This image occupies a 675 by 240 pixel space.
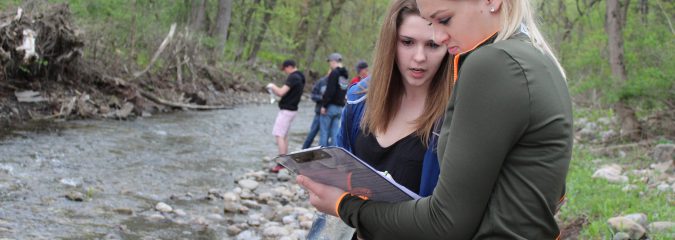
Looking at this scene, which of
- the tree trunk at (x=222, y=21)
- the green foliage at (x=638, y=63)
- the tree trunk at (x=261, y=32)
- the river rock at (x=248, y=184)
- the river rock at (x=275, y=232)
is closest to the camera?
the river rock at (x=275, y=232)

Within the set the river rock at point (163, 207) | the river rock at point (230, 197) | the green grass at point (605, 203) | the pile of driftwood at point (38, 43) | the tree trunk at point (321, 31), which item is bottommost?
the tree trunk at point (321, 31)

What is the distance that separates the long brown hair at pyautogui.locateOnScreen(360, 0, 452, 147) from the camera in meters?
2.53

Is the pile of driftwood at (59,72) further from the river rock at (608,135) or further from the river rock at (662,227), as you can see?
the river rock at (662,227)

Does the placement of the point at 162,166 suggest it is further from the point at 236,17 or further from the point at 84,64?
the point at 236,17

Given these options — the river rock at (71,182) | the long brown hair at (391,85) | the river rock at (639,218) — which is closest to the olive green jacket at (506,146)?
the long brown hair at (391,85)

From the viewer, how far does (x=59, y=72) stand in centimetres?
1488

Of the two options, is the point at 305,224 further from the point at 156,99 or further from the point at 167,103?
the point at 167,103

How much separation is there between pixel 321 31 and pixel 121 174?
94.1ft

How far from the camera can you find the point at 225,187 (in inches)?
374

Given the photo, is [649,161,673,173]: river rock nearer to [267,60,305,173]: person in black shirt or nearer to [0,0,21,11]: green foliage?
[267,60,305,173]: person in black shirt

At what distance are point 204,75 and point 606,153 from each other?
15081mm

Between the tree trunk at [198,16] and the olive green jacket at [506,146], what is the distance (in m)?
28.8

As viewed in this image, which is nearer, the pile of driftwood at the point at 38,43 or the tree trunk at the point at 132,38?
the pile of driftwood at the point at 38,43

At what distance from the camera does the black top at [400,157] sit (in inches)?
94.8
